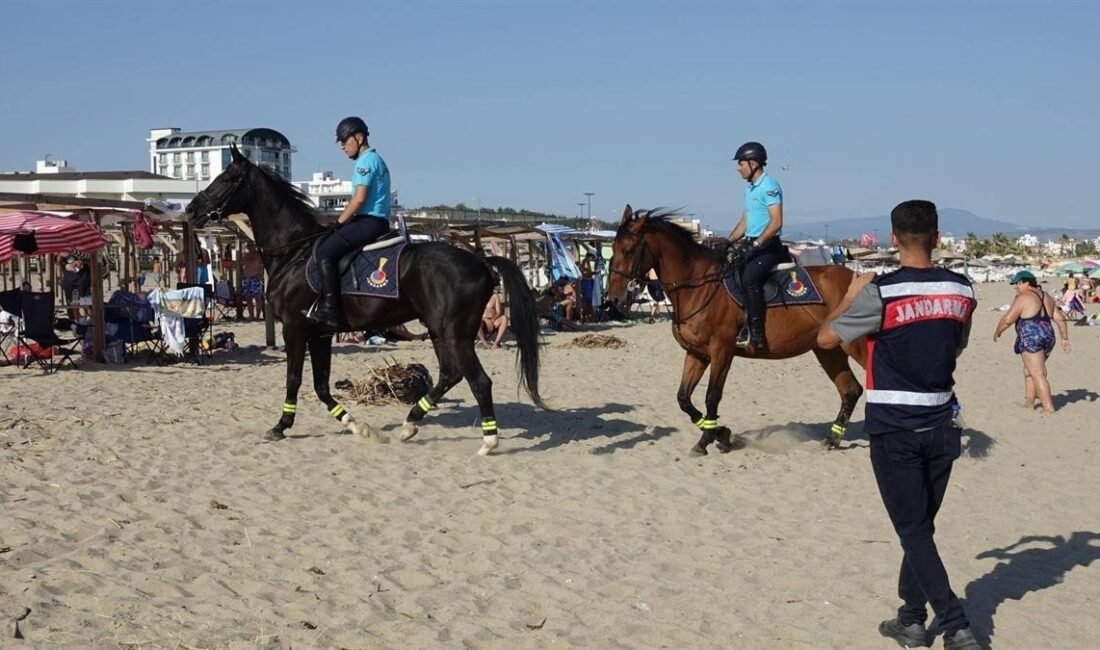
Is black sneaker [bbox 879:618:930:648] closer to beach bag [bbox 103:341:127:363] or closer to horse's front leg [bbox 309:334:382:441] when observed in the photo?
horse's front leg [bbox 309:334:382:441]

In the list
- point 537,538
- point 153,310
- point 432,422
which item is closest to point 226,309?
point 153,310

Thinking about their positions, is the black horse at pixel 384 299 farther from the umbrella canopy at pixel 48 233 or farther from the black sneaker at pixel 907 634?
the umbrella canopy at pixel 48 233

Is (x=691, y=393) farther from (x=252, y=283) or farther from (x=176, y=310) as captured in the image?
(x=252, y=283)

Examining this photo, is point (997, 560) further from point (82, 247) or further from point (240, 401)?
point (82, 247)

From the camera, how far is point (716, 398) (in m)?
9.83

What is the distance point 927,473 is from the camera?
195 inches

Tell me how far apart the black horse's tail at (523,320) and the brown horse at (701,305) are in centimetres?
75

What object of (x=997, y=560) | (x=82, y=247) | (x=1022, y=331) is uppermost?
(x=82, y=247)

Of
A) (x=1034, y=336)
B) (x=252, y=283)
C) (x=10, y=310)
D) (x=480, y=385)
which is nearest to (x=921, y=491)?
(x=480, y=385)

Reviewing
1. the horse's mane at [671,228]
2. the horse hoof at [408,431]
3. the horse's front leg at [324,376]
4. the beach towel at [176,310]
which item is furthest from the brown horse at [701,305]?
the beach towel at [176,310]

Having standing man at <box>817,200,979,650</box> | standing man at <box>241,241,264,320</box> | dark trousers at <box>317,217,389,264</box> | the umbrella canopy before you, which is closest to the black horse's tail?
dark trousers at <box>317,217,389,264</box>

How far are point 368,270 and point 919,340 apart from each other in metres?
5.98

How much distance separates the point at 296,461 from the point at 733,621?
451 centimetres

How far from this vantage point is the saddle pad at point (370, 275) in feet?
31.8
